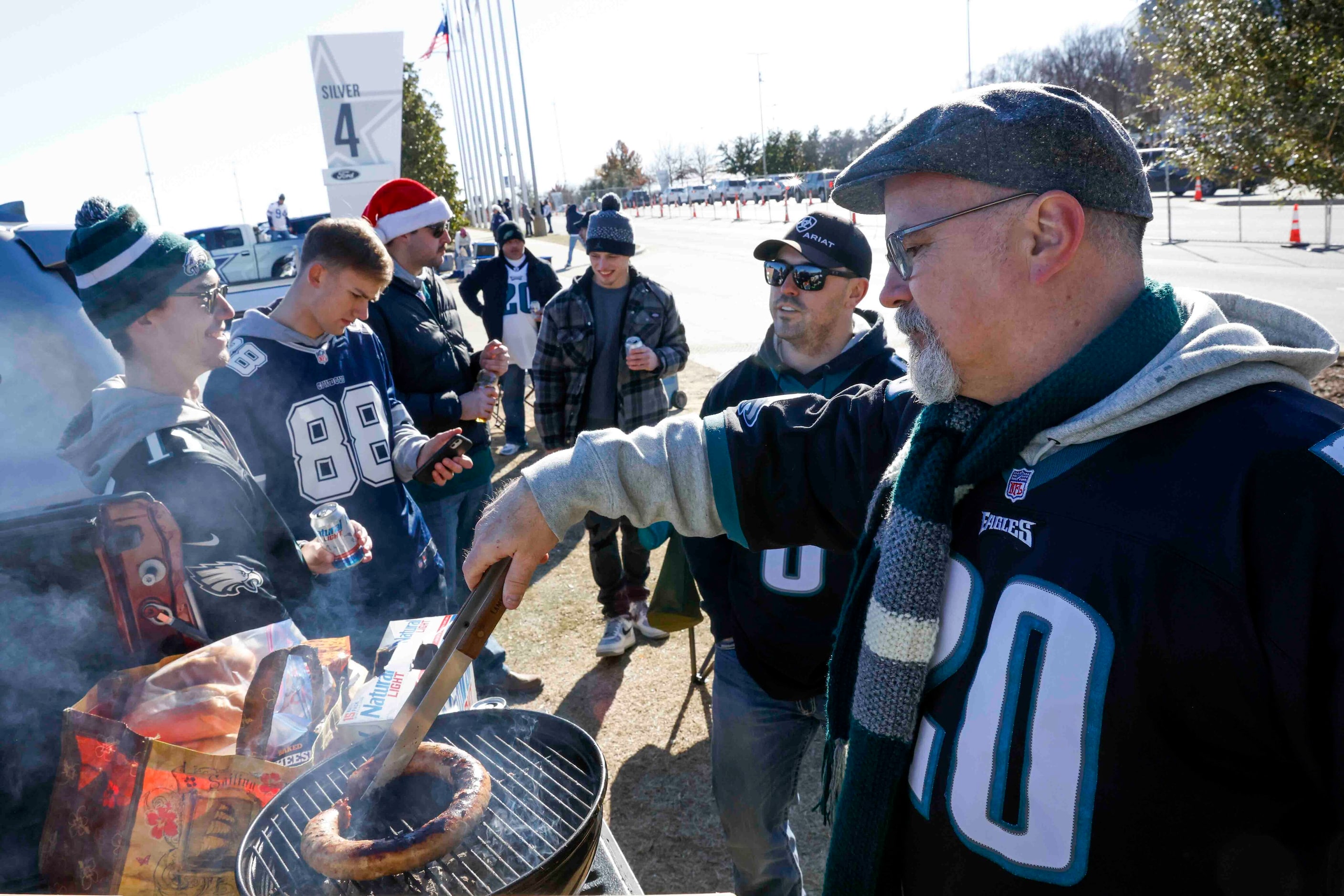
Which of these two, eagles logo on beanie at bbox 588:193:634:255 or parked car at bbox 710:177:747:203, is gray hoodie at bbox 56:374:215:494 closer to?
eagles logo on beanie at bbox 588:193:634:255

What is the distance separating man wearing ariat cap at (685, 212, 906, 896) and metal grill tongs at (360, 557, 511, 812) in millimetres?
947

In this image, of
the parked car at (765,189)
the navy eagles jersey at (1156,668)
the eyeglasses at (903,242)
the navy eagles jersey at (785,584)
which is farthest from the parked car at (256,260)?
the parked car at (765,189)

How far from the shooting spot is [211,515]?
2.35 meters

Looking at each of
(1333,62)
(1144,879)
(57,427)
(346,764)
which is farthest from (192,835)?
(1333,62)

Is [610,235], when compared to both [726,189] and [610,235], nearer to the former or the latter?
[610,235]

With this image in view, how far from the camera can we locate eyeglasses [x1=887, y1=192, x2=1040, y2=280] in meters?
1.36

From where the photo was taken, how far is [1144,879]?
45.2 inches

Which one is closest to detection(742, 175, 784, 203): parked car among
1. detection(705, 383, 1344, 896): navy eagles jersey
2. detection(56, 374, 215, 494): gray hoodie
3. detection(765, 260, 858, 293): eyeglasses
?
detection(765, 260, 858, 293): eyeglasses

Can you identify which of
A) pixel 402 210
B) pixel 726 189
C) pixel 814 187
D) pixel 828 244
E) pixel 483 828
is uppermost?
pixel 726 189

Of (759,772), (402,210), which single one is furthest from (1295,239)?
(759,772)

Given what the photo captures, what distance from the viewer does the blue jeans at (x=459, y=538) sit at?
4.20m

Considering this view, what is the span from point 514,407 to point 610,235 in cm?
382

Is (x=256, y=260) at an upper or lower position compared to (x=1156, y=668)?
upper

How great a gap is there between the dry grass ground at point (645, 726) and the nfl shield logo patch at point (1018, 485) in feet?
7.64
